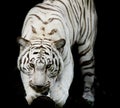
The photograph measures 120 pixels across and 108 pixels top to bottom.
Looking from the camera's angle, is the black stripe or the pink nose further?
the black stripe

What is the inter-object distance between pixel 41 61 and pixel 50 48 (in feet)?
0.65

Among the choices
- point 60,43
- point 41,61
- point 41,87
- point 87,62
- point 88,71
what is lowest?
point 88,71

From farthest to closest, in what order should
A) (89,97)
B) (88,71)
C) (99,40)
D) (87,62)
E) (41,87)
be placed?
(99,40) → (89,97) → (88,71) → (87,62) → (41,87)

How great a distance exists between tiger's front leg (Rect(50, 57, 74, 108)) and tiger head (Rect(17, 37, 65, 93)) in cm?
9

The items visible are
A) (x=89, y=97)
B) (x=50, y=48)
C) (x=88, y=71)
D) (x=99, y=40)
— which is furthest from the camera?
(x=99, y=40)

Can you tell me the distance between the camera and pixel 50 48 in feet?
24.0

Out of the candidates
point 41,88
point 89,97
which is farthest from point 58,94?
point 89,97

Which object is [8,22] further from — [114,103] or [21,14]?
[114,103]

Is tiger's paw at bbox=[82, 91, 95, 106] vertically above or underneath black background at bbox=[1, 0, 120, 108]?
underneath

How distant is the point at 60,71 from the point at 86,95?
1.50 metres

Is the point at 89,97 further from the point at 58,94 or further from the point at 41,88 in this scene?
the point at 41,88

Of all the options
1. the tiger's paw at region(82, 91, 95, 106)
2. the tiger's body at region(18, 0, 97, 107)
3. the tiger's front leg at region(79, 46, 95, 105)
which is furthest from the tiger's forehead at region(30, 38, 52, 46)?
the tiger's paw at region(82, 91, 95, 106)

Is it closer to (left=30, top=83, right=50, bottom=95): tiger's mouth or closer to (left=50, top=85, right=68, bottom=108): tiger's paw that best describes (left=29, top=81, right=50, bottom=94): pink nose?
(left=30, top=83, right=50, bottom=95): tiger's mouth

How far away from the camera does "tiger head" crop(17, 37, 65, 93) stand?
23.4ft
